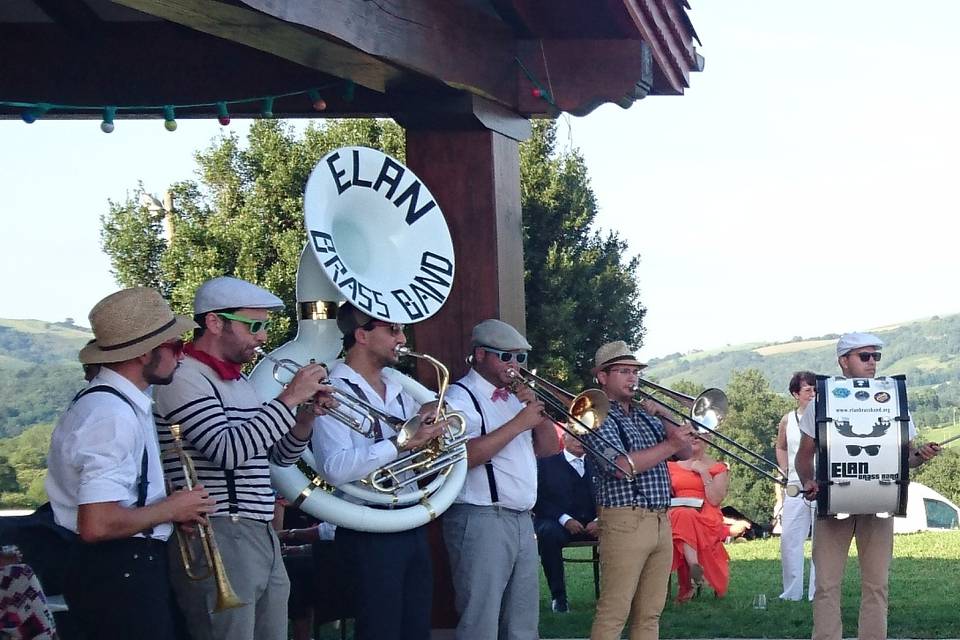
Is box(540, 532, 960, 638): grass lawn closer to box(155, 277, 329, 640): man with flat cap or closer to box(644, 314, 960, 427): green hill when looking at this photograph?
box(155, 277, 329, 640): man with flat cap

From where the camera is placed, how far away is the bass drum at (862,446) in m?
6.93

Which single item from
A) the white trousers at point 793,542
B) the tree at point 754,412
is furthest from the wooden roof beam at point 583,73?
the tree at point 754,412

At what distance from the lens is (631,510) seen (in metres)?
6.63

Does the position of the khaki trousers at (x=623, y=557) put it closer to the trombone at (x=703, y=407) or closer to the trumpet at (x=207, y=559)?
the trombone at (x=703, y=407)

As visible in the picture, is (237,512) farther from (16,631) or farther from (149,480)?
(16,631)

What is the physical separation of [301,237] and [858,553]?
14807 mm

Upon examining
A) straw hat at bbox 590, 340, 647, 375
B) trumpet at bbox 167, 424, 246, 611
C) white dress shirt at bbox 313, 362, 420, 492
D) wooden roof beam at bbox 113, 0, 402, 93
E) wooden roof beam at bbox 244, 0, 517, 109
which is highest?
wooden roof beam at bbox 244, 0, 517, 109

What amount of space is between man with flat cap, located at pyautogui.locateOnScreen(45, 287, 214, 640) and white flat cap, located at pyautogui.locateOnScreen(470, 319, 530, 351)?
1.96 metres

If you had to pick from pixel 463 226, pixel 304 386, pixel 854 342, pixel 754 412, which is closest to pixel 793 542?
pixel 854 342

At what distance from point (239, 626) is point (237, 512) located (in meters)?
0.36

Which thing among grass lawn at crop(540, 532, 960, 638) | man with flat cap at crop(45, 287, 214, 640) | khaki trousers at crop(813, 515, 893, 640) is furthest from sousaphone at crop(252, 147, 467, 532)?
grass lawn at crop(540, 532, 960, 638)

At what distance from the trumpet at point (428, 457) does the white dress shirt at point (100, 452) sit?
1317mm

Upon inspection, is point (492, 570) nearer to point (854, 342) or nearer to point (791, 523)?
point (854, 342)

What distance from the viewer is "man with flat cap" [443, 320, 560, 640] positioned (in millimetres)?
5930
